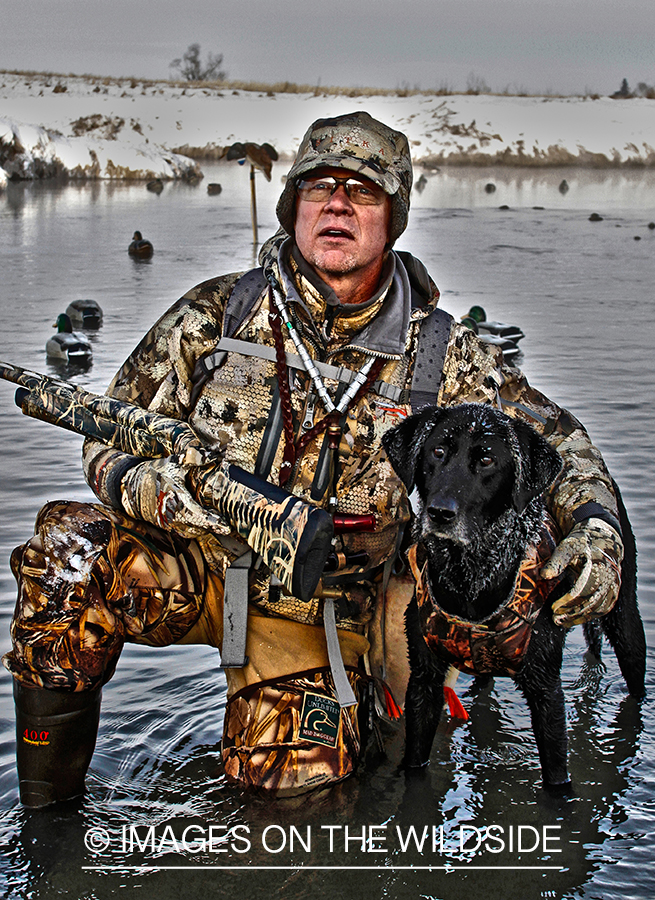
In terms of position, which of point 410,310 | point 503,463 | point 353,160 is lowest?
point 503,463

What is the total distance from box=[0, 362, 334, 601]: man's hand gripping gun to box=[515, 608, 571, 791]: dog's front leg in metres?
0.77

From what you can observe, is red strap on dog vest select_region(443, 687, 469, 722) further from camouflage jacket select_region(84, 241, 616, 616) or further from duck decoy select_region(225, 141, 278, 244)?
duck decoy select_region(225, 141, 278, 244)

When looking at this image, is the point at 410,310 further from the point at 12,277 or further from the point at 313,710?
the point at 12,277

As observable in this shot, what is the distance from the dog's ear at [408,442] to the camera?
341cm

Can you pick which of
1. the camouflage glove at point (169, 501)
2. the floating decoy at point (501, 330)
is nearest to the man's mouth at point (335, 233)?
the camouflage glove at point (169, 501)

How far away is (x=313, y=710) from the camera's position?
3.66m

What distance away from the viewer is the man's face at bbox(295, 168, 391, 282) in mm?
3785

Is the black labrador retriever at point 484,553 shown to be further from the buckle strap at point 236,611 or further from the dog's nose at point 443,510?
the buckle strap at point 236,611

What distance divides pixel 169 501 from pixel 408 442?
0.79 metres

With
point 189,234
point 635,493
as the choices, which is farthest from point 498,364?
point 189,234

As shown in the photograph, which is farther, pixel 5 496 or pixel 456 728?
pixel 5 496

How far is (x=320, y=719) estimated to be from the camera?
364 cm

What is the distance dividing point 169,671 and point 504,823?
1.57 m

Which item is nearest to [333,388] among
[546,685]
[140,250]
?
[546,685]
